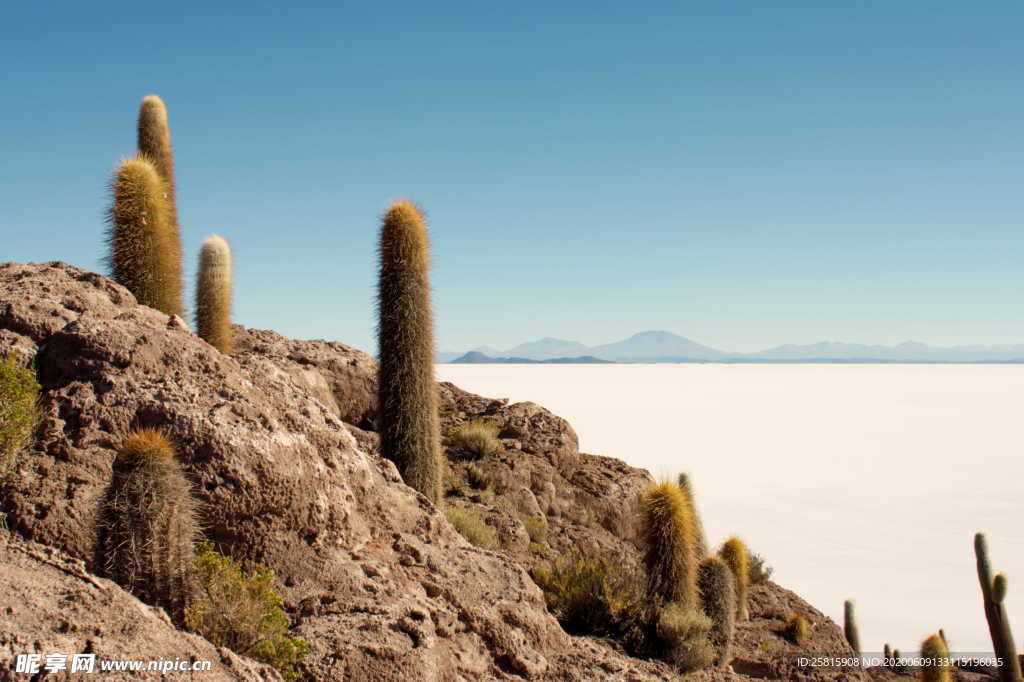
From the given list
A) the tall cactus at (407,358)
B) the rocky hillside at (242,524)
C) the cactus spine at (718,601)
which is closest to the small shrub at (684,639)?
the rocky hillside at (242,524)

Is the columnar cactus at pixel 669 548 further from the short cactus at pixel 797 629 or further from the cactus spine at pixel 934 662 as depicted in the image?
the short cactus at pixel 797 629

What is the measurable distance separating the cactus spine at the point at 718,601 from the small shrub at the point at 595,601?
902 millimetres

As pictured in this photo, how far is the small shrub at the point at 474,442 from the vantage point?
11953 mm

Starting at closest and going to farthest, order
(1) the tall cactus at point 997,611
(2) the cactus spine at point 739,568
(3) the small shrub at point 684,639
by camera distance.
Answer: (3) the small shrub at point 684,639
(2) the cactus spine at point 739,568
(1) the tall cactus at point 997,611

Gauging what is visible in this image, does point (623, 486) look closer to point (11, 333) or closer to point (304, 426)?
point (304, 426)

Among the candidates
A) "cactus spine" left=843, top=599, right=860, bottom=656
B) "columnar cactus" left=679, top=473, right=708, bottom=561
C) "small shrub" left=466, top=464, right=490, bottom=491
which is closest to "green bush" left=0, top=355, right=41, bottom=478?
"small shrub" left=466, top=464, right=490, bottom=491

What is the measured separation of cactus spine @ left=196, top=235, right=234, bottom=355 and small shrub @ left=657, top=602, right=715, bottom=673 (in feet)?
22.4

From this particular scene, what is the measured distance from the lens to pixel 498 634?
224 inches

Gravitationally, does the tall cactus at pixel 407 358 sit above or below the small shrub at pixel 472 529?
above

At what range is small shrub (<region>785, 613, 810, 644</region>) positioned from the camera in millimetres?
10203

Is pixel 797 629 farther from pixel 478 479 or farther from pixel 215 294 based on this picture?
pixel 215 294

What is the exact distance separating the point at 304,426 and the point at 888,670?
27.7 feet

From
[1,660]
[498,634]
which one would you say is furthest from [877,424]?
[1,660]

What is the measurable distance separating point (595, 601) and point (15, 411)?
5452mm
